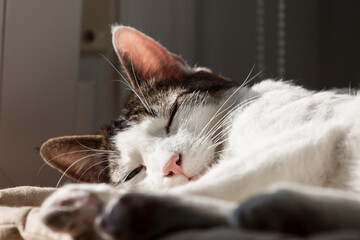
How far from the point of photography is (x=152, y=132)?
1383 millimetres

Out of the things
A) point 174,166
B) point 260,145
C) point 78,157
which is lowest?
point 78,157

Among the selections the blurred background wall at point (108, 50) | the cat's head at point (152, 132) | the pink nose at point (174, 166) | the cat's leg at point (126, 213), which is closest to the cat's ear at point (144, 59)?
the cat's head at point (152, 132)

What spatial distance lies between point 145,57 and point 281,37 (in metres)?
2.01

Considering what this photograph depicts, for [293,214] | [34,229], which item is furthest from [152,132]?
[293,214]

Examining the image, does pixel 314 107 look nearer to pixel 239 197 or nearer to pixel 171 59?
pixel 239 197

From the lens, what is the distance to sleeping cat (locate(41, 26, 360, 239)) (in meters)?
0.64

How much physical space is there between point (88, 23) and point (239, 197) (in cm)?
199

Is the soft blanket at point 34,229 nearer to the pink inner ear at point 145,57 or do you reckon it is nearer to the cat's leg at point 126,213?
the cat's leg at point 126,213

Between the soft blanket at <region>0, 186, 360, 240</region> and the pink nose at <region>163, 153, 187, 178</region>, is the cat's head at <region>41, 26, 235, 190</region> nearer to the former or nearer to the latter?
the pink nose at <region>163, 153, 187, 178</region>

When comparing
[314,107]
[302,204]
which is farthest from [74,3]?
[302,204]

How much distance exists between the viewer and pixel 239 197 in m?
0.90

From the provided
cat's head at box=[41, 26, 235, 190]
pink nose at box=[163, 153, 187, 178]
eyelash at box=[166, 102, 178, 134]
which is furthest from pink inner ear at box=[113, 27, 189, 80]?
pink nose at box=[163, 153, 187, 178]

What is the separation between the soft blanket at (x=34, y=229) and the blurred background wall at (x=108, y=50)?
0.60m

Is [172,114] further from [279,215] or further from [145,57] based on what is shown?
[279,215]
